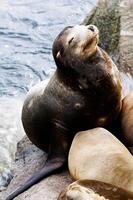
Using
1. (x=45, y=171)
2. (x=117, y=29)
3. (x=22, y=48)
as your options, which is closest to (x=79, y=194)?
(x=45, y=171)

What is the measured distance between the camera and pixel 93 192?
375 cm

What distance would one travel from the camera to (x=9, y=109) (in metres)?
8.45

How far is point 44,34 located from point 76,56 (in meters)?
5.96

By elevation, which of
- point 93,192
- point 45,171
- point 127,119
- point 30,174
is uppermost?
point 93,192

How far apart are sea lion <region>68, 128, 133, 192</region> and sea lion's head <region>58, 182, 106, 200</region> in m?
0.33

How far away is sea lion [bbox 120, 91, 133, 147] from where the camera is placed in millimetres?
4793

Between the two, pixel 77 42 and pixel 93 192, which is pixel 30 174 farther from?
pixel 93 192

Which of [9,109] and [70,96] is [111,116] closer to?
[70,96]

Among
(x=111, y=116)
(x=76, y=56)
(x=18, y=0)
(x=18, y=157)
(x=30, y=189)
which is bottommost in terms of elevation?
(x=18, y=0)

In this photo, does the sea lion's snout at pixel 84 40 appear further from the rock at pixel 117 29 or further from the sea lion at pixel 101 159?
the rock at pixel 117 29

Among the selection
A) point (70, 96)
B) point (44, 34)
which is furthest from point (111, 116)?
point (44, 34)

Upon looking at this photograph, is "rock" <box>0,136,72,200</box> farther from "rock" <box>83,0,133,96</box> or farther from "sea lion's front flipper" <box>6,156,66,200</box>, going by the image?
"rock" <box>83,0,133,96</box>

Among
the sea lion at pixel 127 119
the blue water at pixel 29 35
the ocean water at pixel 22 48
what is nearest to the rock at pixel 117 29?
the ocean water at pixel 22 48

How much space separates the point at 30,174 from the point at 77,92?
0.74 metres
